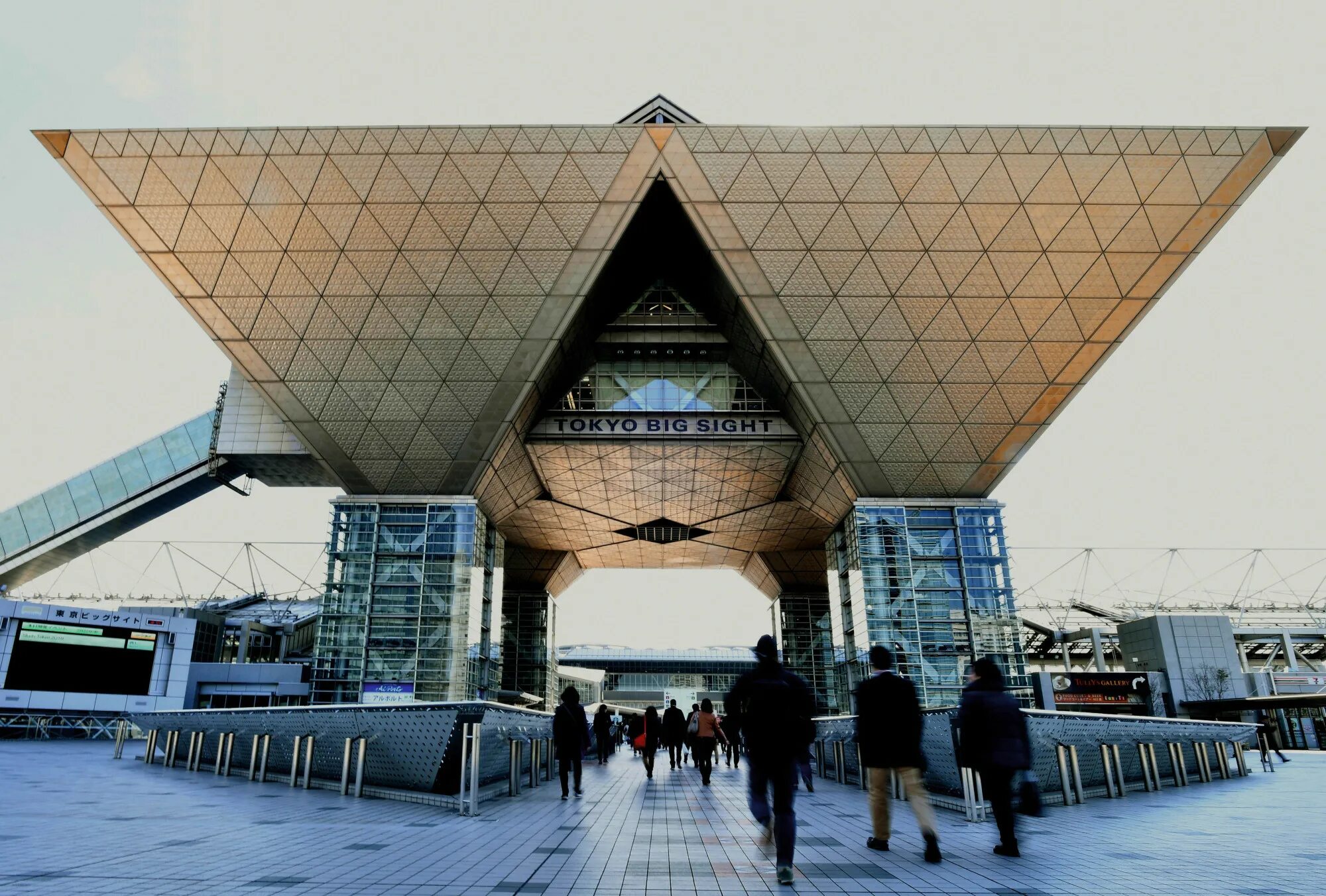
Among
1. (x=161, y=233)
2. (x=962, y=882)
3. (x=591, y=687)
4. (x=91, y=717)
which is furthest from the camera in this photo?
(x=591, y=687)

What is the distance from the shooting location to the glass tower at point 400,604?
31.5m

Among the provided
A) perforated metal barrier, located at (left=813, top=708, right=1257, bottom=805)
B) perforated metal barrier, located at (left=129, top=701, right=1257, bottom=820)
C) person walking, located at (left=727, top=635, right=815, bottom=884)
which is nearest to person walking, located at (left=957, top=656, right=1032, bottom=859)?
person walking, located at (left=727, top=635, right=815, bottom=884)

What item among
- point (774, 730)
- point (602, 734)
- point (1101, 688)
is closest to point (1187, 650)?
point (1101, 688)

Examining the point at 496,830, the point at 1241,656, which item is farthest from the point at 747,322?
the point at 1241,656

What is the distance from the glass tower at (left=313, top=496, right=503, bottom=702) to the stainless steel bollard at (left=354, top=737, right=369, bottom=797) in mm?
18297

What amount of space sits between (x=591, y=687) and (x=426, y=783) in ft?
274

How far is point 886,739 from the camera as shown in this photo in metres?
8.21

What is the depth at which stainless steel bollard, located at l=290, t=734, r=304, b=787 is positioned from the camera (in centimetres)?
1468

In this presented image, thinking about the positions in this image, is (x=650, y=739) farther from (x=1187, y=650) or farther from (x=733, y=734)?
(x=1187, y=650)

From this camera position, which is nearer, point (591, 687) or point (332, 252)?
point (332, 252)

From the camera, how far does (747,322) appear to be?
3103cm

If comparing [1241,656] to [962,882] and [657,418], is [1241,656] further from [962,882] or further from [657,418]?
[962,882]

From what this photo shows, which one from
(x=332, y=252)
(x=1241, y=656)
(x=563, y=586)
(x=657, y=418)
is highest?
(x=332, y=252)

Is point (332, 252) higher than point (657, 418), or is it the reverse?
point (332, 252)
